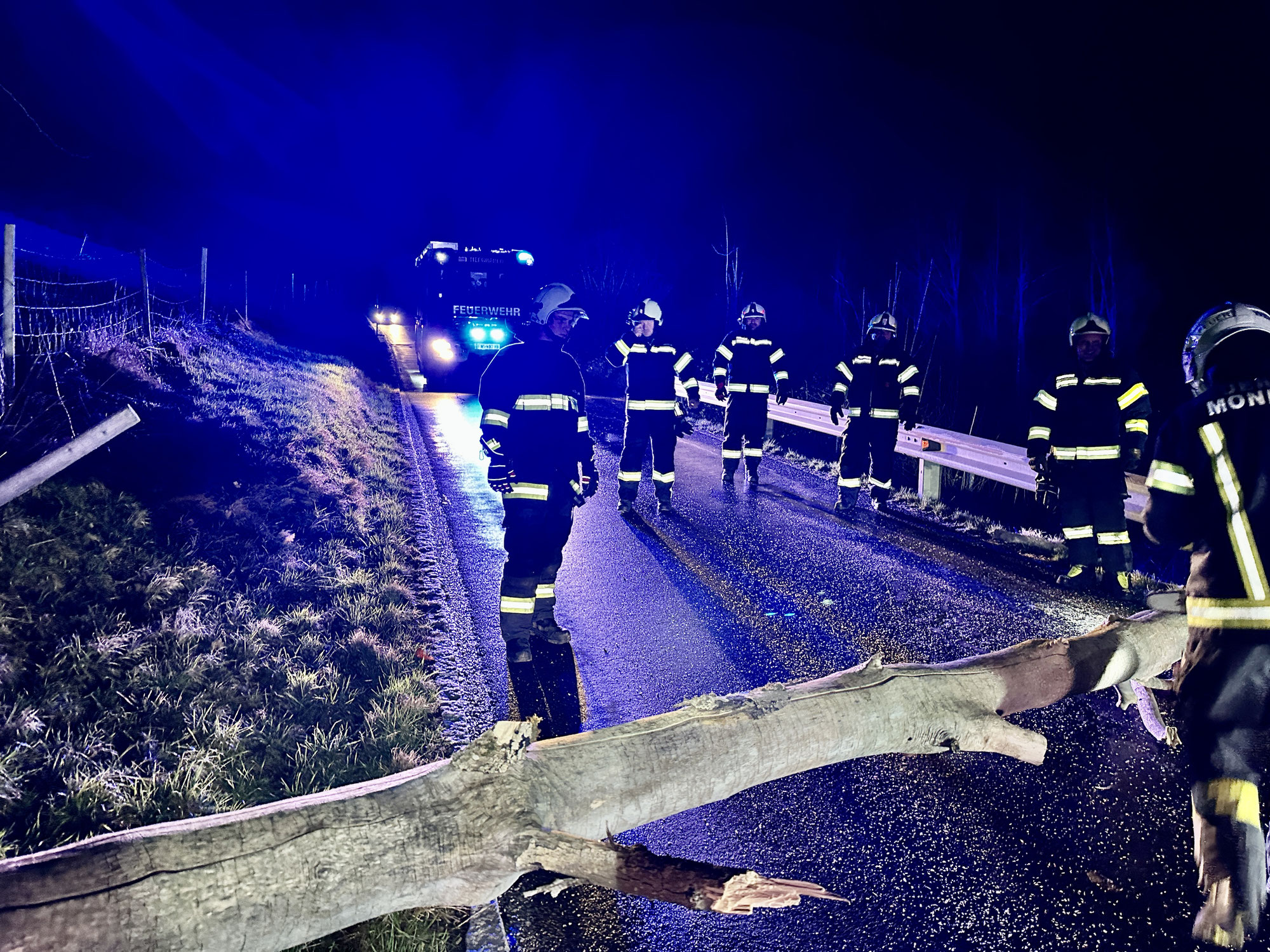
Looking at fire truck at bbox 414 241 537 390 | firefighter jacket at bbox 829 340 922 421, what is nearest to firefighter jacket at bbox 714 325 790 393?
firefighter jacket at bbox 829 340 922 421

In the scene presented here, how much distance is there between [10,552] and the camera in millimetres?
3633

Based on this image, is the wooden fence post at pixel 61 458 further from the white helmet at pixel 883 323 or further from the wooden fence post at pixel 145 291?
the wooden fence post at pixel 145 291

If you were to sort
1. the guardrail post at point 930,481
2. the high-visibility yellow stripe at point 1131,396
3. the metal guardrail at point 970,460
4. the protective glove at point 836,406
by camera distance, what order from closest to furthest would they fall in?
1. the high-visibility yellow stripe at point 1131,396
2. the metal guardrail at point 970,460
3. the protective glove at point 836,406
4. the guardrail post at point 930,481

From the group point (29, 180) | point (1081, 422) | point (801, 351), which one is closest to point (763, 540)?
point (1081, 422)

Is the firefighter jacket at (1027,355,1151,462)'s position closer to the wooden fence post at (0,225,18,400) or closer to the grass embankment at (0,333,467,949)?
the grass embankment at (0,333,467,949)

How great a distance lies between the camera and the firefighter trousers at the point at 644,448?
26.4 feet

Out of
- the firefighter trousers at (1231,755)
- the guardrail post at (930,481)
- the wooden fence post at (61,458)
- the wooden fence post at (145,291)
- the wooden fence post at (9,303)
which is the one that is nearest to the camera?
the firefighter trousers at (1231,755)

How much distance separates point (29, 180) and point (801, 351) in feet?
171

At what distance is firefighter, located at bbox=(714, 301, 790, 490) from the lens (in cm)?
879

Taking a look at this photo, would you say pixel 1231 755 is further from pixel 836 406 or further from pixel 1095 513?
pixel 836 406

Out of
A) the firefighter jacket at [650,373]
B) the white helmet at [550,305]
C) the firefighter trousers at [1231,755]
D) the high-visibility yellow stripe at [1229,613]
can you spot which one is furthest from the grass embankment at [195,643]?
the firefighter jacket at [650,373]

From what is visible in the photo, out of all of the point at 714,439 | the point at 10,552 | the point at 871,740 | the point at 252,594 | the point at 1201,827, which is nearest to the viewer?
the point at 1201,827

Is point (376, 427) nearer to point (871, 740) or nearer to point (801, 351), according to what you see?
point (871, 740)

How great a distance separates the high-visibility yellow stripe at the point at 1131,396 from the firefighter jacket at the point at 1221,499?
3241mm
